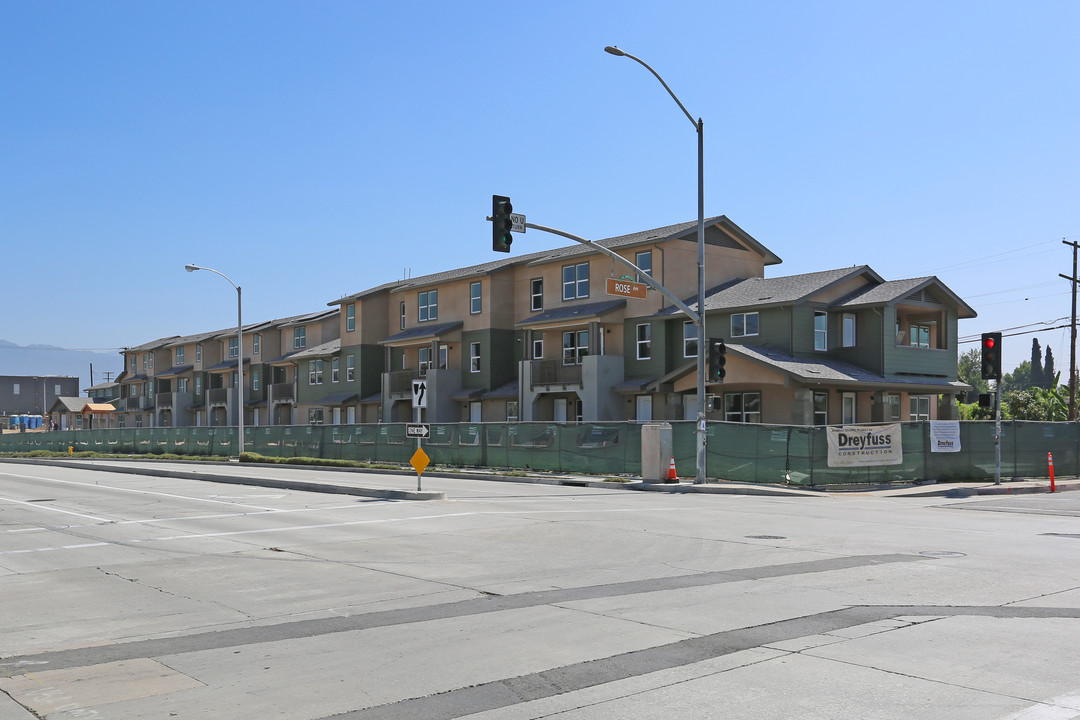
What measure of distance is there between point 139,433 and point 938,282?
154 ft

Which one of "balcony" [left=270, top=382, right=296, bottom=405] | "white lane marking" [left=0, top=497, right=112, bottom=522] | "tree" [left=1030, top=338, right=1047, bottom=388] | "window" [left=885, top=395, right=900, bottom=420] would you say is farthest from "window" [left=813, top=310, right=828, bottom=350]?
"tree" [left=1030, top=338, right=1047, bottom=388]

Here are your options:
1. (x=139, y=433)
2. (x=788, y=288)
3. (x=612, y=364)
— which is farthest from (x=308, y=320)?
(x=788, y=288)

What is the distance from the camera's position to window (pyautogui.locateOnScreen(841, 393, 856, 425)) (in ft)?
136

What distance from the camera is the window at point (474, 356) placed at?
5506cm

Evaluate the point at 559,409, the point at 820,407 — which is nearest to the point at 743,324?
the point at 820,407

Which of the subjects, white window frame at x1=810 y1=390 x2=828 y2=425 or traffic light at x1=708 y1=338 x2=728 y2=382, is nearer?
traffic light at x1=708 y1=338 x2=728 y2=382

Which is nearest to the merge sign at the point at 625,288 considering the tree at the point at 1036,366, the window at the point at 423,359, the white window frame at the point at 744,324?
the white window frame at the point at 744,324

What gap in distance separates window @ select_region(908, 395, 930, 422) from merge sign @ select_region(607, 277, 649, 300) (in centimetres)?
2102

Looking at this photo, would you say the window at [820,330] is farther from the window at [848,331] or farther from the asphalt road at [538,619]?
the asphalt road at [538,619]

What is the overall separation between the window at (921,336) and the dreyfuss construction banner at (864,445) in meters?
15.7

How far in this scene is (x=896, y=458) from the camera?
30.4 m

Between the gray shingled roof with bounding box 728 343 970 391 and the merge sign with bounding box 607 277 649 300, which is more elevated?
the merge sign with bounding box 607 277 649 300

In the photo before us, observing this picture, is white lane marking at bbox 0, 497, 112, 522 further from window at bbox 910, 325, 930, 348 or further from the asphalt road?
window at bbox 910, 325, 930, 348

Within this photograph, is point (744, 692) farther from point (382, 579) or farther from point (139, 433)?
point (139, 433)
